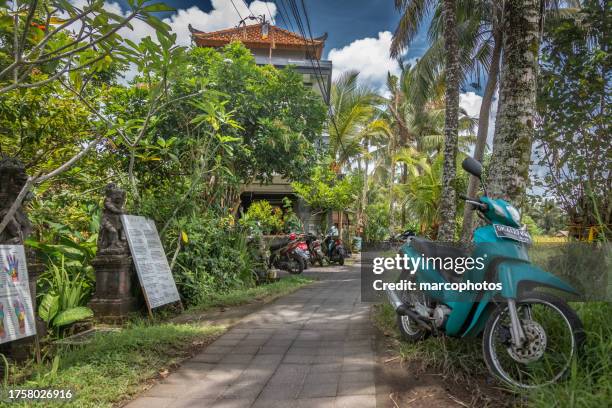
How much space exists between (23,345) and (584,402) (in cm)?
395

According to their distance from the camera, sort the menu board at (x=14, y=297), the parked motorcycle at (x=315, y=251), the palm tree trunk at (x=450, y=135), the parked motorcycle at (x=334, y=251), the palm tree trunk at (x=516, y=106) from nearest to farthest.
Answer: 1. the menu board at (x=14, y=297)
2. the palm tree trunk at (x=516, y=106)
3. the palm tree trunk at (x=450, y=135)
4. the parked motorcycle at (x=315, y=251)
5. the parked motorcycle at (x=334, y=251)

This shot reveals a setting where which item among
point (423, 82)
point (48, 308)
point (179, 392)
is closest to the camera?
point (179, 392)

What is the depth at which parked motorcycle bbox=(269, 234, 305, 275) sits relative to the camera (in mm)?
10805

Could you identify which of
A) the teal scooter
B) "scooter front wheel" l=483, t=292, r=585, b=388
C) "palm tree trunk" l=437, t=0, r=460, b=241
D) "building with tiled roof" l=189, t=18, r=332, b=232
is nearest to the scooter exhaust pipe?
the teal scooter

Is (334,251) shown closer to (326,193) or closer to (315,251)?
(315,251)

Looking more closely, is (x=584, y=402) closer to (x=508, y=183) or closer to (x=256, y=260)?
(x=508, y=183)

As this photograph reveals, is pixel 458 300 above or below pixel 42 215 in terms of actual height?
below

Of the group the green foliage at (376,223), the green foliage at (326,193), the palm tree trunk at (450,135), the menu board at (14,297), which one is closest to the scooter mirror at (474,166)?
the menu board at (14,297)

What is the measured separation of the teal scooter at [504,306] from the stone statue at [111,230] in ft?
10.8

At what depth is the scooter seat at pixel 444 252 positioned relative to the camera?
10.6 ft

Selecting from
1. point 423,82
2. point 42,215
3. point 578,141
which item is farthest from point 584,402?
point 423,82

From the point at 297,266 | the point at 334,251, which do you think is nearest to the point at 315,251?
the point at 334,251

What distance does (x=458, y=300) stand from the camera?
9.61ft

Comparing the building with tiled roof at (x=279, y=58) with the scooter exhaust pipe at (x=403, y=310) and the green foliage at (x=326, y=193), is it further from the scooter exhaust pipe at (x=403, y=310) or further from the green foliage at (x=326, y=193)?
the scooter exhaust pipe at (x=403, y=310)
